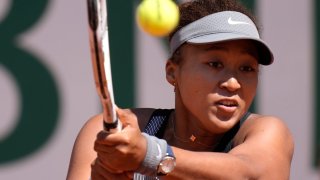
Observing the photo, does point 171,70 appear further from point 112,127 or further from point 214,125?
point 112,127

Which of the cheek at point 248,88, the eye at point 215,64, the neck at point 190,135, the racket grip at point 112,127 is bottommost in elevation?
the neck at point 190,135

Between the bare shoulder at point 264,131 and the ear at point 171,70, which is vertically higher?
the ear at point 171,70

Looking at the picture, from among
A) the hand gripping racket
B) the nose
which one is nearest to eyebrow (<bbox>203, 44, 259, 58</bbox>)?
the nose

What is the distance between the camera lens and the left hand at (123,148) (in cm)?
266

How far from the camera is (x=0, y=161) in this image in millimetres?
4957

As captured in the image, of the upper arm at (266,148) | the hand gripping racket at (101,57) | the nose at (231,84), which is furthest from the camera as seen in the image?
the nose at (231,84)

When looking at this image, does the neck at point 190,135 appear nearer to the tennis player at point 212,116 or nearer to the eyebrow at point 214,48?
the tennis player at point 212,116

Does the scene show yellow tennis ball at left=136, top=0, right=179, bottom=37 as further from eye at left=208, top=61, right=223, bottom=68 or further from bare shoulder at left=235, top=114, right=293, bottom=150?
bare shoulder at left=235, top=114, right=293, bottom=150

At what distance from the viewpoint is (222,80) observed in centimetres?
326

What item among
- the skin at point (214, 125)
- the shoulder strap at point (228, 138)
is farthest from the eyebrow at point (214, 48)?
the shoulder strap at point (228, 138)

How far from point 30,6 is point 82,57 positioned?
1.21 ft

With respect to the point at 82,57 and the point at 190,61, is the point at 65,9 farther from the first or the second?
the point at 190,61

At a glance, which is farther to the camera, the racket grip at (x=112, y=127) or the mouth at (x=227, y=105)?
the mouth at (x=227, y=105)

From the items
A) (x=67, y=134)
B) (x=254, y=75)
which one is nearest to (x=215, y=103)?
(x=254, y=75)
